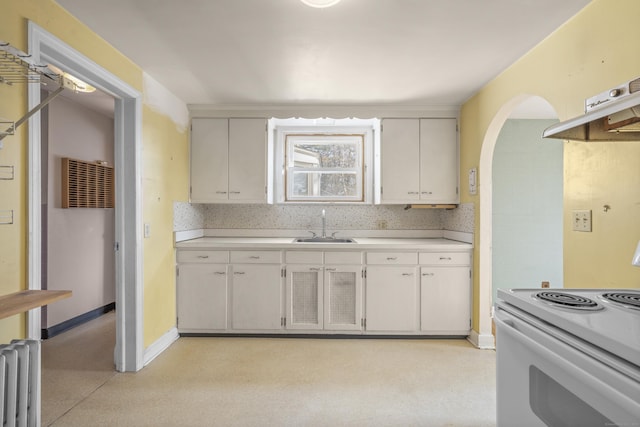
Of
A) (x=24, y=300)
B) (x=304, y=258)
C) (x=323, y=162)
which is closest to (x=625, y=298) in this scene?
(x=24, y=300)

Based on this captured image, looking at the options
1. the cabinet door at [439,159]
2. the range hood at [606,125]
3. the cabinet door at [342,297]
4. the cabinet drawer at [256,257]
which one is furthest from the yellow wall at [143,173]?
the cabinet door at [439,159]

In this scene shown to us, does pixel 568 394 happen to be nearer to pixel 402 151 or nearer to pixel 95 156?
pixel 402 151

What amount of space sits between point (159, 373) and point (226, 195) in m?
1.73

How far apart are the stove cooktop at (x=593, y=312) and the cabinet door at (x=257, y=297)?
2.23 m

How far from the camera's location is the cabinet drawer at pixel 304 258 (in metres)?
3.29

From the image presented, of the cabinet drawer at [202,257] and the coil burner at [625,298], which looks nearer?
the coil burner at [625,298]

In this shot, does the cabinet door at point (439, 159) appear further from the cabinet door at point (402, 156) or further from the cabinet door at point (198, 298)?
the cabinet door at point (198, 298)

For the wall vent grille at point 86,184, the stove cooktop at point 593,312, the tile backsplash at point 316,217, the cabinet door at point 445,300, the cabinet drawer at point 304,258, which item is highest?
the wall vent grille at point 86,184

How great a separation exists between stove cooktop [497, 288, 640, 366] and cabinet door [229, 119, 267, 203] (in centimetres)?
264

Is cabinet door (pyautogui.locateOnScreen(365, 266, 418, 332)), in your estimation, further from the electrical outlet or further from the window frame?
the electrical outlet

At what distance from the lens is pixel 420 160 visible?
355 cm

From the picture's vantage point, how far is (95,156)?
4.02 m

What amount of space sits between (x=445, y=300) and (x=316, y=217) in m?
1.61

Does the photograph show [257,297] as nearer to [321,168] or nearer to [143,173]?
[143,173]
